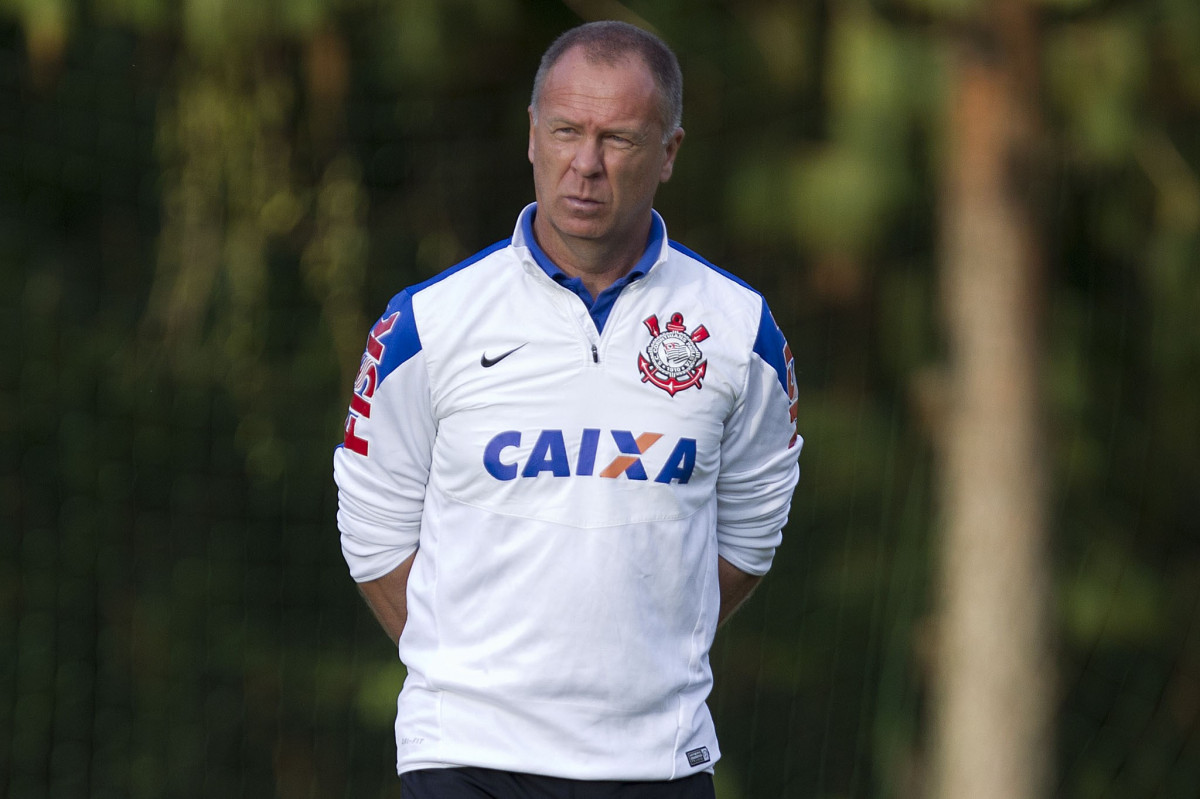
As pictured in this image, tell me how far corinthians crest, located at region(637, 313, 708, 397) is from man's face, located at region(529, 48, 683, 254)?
162 millimetres

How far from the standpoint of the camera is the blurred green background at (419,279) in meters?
4.08

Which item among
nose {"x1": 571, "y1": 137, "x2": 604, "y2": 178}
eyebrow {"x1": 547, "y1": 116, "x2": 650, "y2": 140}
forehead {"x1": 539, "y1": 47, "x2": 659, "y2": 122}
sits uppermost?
forehead {"x1": 539, "y1": 47, "x2": 659, "y2": 122}

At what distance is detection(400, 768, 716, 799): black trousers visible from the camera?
2002 millimetres

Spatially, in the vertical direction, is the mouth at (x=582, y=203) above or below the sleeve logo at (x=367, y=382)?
above

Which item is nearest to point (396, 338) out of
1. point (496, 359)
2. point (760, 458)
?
point (496, 359)

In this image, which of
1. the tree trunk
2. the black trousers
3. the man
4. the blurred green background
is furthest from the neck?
the tree trunk

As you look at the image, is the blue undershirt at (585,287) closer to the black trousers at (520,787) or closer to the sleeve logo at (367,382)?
the sleeve logo at (367,382)

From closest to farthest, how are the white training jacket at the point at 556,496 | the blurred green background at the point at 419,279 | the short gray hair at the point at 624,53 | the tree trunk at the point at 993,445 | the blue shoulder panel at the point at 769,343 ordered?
1. the white training jacket at the point at 556,496
2. the short gray hair at the point at 624,53
3. the blue shoulder panel at the point at 769,343
4. the blurred green background at the point at 419,279
5. the tree trunk at the point at 993,445

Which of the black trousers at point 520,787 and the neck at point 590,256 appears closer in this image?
the black trousers at point 520,787

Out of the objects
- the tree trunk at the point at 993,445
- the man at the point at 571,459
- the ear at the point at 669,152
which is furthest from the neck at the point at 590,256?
the tree trunk at the point at 993,445

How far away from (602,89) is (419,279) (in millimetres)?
2222

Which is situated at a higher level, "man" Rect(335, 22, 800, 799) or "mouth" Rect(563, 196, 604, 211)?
"mouth" Rect(563, 196, 604, 211)

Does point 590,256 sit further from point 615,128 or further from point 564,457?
point 564,457

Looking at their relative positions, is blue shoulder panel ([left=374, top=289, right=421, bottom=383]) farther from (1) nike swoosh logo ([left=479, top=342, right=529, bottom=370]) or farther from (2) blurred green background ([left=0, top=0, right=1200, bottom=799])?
(2) blurred green background ([left=0, top=0, right=1200, bottom=799])
